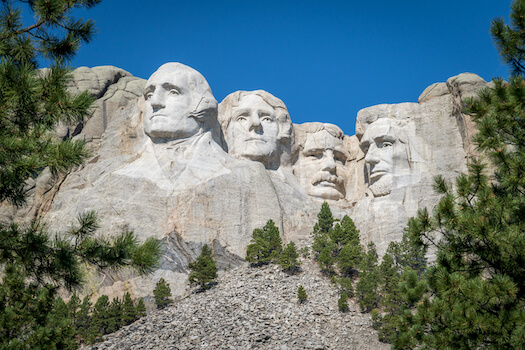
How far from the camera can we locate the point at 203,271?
22359mm

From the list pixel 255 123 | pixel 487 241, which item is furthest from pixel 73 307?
pixel 487 241

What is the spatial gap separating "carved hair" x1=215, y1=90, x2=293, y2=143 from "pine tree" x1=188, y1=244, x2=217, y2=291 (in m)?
6.29

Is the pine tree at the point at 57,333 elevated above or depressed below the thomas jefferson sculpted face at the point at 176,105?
below

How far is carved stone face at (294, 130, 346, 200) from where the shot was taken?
27.8 metres

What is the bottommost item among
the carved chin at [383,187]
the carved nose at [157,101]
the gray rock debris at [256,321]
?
the gray rock debris at [256,321]

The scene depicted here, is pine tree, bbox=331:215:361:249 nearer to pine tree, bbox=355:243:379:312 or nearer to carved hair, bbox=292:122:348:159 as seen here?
pine tree, bbox=355:243:379:312

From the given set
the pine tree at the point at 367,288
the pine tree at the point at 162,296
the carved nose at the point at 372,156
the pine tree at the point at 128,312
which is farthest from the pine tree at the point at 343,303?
the carved nose at the point at 372,156

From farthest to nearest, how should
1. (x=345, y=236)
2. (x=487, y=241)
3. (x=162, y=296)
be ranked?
(x=345, y=236), (x=162, y=296), (x=487, y=241)

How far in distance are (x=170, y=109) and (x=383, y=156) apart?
6826 mm

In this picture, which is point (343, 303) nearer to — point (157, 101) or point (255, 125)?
point (255, 125)

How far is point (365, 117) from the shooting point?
27844 mm

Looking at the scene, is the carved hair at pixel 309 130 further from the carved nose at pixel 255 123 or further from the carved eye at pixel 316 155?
the carved nose at pixel 255 123

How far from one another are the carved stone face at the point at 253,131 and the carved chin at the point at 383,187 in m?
3.47

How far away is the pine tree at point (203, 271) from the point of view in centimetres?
2230
